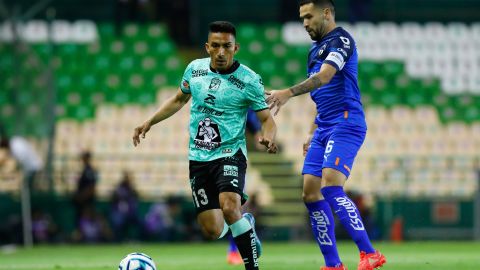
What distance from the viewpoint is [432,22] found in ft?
102

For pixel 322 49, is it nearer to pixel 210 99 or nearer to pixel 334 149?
pixel 334 149

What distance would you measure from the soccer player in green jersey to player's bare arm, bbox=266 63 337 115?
1.64 ft

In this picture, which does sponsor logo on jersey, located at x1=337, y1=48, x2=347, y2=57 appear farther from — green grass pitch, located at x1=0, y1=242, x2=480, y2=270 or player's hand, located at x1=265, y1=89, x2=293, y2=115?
green grass pitch, located at x1=0, y1=242, x2=480, y2=270

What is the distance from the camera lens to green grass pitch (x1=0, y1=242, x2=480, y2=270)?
13.3 meters

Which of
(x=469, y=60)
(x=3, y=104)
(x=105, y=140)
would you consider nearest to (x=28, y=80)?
(x=3, y=104)

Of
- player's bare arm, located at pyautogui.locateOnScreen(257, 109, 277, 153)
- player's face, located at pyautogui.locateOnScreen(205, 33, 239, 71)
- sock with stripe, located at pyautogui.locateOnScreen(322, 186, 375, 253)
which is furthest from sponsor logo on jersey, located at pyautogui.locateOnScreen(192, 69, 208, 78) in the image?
sock with stripe, located at pyautogui.locateOnScreen(322, 186, 375, 253)

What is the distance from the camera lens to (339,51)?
33.5 feet

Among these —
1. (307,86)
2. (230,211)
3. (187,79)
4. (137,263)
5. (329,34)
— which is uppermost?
(329,34)

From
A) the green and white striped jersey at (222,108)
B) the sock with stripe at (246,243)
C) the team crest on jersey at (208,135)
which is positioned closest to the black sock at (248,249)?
the sock with stripe at (246,243)

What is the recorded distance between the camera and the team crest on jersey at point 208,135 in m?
10.1

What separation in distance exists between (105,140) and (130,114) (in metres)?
1.01

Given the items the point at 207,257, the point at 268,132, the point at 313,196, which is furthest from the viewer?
the point at 207,257

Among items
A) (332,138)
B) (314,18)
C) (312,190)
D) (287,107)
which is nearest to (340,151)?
(332,138)

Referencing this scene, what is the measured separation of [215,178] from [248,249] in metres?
0.79
